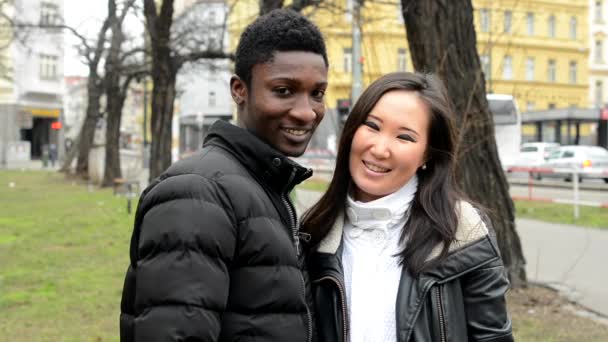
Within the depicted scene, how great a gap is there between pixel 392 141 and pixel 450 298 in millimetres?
556

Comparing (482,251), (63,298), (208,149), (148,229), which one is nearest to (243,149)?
Answer: (208,149)

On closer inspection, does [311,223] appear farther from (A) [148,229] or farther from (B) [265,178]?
(A) [148,229]

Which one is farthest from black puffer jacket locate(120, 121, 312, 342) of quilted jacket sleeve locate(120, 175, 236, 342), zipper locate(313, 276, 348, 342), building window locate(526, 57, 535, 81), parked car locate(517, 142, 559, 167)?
building window locate(526, 57, 535, 81)

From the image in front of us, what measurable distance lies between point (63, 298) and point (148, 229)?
5793 mm

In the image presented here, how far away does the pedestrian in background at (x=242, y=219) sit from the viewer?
1.80 metres

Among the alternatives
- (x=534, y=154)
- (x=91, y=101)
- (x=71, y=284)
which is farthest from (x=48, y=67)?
(x=71, y=284)

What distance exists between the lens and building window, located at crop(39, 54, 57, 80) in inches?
2162

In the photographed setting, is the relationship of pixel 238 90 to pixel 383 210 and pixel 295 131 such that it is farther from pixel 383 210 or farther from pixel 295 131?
pixel 383 210

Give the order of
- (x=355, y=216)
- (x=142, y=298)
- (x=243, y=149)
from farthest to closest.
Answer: (x=355, y=216)
(x=243, y=149)
(x=142, y=298)

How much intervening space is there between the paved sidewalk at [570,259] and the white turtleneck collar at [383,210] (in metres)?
4.94

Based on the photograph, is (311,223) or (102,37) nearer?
(311,223)

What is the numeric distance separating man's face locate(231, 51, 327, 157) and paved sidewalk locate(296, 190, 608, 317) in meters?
5.45

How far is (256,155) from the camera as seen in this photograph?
2129 millimetres

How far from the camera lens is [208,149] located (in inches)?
84.0
